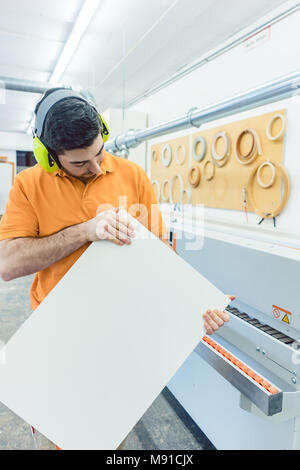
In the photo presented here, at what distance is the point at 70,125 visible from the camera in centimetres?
76

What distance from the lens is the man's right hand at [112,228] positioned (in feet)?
2.62

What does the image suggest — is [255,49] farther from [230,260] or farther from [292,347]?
[292,347]

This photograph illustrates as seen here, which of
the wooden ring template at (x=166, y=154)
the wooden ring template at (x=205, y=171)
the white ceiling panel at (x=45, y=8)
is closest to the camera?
the white ceiling panel at (x=45, y=8)

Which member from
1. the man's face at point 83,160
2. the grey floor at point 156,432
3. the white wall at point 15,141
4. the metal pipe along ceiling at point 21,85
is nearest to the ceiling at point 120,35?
the metal pipe along ceiling at point 21,85

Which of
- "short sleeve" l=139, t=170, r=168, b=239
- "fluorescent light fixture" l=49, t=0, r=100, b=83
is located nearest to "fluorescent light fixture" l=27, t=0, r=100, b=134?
"fluorescent light fixture" l=49, t=0, r=100, b=83

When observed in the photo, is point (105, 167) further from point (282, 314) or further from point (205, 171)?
point (205, 171)

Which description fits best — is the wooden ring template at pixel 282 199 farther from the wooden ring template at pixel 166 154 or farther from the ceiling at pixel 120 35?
the wooden ring template at pixel 166 154

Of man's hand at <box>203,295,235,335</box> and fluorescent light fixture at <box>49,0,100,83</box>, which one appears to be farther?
fluorescent light fixture at <box>49,0,100,83</box>

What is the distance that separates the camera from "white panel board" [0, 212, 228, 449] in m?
0.77

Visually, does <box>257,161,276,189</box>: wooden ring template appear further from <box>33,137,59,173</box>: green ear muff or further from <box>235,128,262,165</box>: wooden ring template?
<box>33,137,59,173</box>: green ear muff

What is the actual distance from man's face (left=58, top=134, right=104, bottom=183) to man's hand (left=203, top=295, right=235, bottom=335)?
489mm

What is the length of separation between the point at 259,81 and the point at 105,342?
202 cm

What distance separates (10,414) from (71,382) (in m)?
1.37
